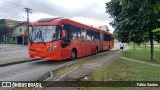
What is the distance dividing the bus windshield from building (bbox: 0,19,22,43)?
5657cm

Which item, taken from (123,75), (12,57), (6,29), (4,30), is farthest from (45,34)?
(6,29)

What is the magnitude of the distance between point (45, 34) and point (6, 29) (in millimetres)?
57943

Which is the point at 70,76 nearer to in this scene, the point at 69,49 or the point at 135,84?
the point at 135,84

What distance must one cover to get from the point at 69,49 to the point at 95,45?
28.1ft

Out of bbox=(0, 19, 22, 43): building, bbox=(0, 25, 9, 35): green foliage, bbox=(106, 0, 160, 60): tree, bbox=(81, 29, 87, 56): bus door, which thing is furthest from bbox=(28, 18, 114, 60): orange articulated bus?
bbox=(0, 19, 22, 43): building

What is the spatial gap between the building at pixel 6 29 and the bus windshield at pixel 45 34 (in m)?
56.6

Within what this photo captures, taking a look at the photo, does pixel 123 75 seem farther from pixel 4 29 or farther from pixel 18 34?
pixel 4 29

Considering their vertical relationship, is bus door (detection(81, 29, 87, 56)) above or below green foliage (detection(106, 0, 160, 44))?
below

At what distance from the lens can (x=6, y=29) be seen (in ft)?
229

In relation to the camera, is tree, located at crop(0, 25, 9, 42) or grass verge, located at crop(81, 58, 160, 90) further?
tree, located at crop(0, 25, 9, 42)

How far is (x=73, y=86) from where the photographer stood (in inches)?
298

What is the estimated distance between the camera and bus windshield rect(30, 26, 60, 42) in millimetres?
15562

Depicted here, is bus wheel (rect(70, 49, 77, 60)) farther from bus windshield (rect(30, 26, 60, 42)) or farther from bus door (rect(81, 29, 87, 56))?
bus windshield (rect(30, 26, 60, 42))

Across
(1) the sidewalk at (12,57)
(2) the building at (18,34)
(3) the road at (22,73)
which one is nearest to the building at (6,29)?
(2) the building at (18,34)
